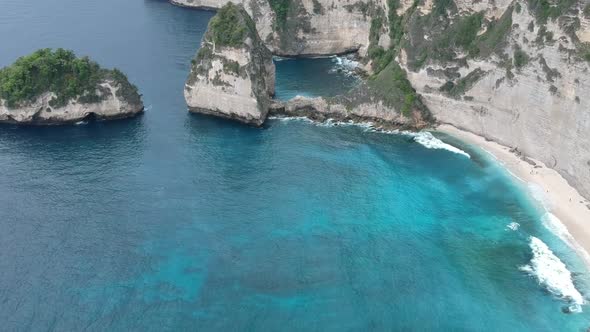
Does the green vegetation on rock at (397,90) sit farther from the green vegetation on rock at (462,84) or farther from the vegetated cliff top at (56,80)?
the vegetated cliff top at (56,80)

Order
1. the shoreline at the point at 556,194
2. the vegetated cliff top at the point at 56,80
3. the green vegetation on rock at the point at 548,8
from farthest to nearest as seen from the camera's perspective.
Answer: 1. the vegetated cliff top at the point at 56,80
2. the green vegetation on rock at the point at 548,8
3. the shoreline at the point at 556,194

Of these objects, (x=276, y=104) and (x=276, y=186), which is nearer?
(x=276, y=186)

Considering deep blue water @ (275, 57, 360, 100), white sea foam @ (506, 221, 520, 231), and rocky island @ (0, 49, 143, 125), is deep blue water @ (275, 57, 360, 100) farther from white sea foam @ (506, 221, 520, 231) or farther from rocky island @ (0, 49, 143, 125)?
white sea foam @ (506, 221, 520, 231)

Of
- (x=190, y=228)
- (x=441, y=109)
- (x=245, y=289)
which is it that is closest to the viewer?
(x=245, y=289)

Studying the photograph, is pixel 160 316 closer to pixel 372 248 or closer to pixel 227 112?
pixel 372 248

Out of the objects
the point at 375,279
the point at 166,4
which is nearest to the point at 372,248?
the point at 375,279

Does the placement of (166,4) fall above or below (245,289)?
above

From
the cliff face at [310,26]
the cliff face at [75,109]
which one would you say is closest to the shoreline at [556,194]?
the cliff face at [310,26]
